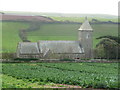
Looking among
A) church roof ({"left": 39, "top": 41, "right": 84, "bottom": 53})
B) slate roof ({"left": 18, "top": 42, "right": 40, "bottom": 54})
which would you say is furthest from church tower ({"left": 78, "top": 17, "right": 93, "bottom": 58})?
slate roof ({"left": 18, "top": 42, "right": 40, "bottom": 54})

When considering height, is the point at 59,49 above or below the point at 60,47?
below

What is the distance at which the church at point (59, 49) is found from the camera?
69.2 m

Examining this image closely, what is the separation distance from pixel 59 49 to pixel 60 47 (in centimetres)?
75

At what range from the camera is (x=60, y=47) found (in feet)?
237

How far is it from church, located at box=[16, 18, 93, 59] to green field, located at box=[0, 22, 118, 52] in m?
11.2

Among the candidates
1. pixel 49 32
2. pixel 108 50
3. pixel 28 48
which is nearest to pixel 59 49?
pixel 28 48

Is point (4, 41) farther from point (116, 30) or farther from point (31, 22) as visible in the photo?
point (116, 30)

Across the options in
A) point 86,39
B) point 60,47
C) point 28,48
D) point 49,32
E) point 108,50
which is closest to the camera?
point 28,48

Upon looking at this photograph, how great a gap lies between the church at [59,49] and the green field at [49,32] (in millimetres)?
11231

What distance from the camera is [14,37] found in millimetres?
85688

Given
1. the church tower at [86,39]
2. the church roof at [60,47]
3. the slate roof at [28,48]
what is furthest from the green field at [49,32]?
the church roof at [60,47]

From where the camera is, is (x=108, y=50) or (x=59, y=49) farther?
(x=108, y=50)

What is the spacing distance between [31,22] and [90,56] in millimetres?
27407

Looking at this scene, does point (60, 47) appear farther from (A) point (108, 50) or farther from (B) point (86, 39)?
(A) point (108, 50)
